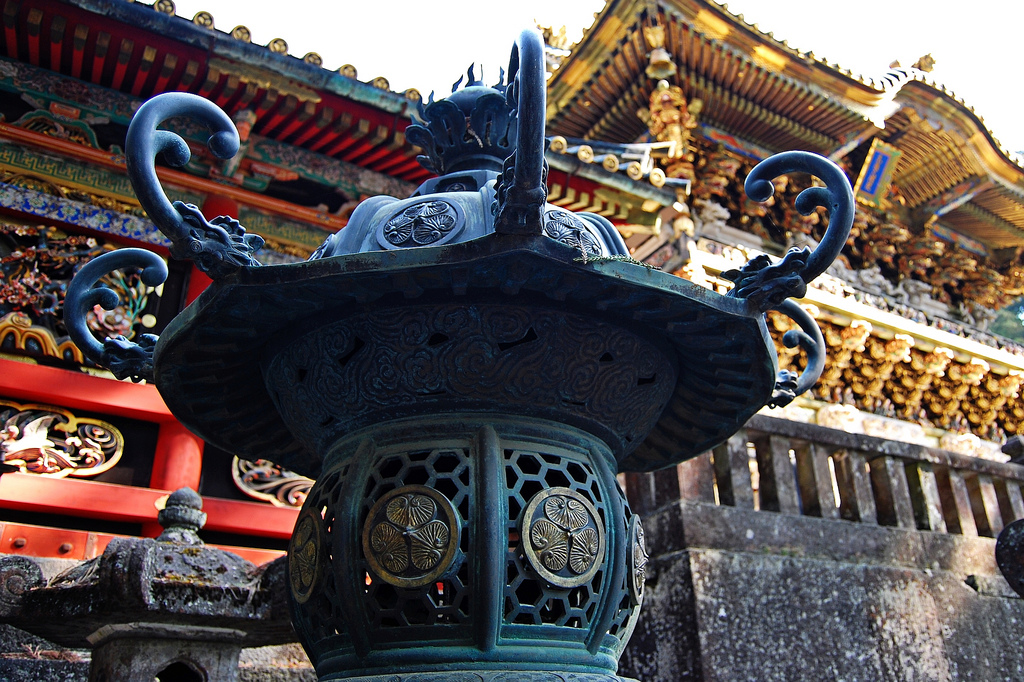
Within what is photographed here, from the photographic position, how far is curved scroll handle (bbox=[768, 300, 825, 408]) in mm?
2174

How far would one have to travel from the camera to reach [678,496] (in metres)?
3.74

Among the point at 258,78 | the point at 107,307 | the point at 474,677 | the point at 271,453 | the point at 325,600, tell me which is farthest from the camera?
the point at 258,78

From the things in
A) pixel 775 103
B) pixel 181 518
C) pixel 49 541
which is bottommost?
pixel 181 518

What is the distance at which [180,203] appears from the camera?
1615mm


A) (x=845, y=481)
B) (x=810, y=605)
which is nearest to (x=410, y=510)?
(x=810, y=605)

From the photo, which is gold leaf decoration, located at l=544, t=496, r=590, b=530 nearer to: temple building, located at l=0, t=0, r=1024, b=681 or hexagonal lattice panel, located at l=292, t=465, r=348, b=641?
hexagonal lattice panel, located at l=292, t=465, r=348, b=641

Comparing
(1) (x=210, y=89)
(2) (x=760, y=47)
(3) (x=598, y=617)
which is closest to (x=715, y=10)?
(2) (x=760, y=47)

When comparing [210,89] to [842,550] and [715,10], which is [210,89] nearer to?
[842,550]

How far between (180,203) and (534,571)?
42.7 inches

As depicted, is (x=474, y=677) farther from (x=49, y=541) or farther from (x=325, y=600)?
(x=49, y=541)

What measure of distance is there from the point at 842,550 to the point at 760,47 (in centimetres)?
616

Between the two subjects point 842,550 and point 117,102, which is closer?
point 842,550

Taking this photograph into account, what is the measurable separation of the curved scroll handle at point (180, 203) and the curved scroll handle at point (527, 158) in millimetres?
572

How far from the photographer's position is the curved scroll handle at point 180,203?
1.58 metres
